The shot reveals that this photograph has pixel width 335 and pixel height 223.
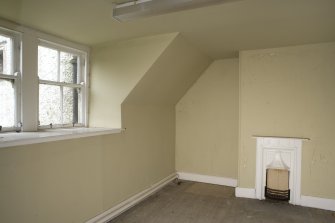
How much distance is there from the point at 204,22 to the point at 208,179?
2.99m

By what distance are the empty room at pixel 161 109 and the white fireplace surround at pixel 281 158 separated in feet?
0.05

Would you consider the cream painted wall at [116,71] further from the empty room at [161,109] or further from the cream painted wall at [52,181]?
the cream painted wall at [52,181]

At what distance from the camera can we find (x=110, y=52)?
10.9 feet

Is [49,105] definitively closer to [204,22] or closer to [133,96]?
[133,96]

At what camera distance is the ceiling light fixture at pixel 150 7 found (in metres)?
1.95

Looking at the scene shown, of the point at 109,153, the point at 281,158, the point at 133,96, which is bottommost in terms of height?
the point at 281,158

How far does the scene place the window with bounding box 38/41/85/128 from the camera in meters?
2.84

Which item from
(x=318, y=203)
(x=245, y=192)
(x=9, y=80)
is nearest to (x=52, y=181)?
(x=9, y=80)

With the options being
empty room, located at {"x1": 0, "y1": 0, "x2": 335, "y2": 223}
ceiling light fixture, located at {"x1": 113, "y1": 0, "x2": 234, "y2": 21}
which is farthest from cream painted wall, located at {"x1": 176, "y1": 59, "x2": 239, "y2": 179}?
ceiling light fixture, located at {"x1": 113, "y1": 0, "x2": 234, "y2": 21}

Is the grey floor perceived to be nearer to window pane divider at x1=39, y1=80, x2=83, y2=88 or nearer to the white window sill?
the white window sill

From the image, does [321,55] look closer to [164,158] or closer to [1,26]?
[164,158]

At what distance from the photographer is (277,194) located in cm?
361

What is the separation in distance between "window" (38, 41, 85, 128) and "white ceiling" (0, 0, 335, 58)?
9.8 inches

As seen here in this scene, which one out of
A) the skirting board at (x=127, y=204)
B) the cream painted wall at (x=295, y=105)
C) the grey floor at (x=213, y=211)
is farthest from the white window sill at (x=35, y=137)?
the cream painted wall at (x=295, y=105)
